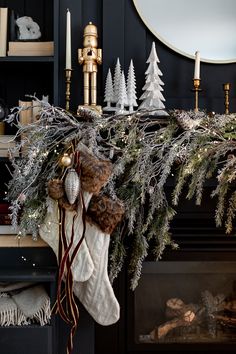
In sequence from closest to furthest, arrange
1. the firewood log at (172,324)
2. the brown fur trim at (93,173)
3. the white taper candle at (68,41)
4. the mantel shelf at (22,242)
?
the brown fur trim at (93,173) < the mantel shelf at (22,242) < the white taper candle at (68,41) < the firewood log at (172,324)

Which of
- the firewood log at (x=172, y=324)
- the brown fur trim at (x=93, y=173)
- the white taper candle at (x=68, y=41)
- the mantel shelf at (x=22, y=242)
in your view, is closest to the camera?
the brown fur trim at (x=93, y=173)

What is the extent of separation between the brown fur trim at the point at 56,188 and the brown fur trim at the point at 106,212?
0.13 metres

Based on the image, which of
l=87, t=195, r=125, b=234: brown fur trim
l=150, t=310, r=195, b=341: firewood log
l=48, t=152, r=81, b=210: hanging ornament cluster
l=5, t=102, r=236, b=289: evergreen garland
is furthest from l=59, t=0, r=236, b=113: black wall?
l=150, t=310, r=195, b=341: firewood log

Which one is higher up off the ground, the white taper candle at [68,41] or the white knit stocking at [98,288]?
the white taper candle at [68,41]

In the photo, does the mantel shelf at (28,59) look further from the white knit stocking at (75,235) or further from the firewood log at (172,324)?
the firewood log at (172,324)

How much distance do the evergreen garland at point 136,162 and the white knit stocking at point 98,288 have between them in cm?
8

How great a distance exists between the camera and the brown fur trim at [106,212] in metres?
1.80

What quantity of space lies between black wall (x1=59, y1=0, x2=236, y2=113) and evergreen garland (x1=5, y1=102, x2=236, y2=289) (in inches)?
14.0

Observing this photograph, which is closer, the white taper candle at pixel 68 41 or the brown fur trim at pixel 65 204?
the brown fur trim at pixel 65 204

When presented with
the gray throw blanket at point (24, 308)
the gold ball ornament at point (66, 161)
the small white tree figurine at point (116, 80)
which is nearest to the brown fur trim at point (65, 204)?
the gold ball ornament at point (66, 161)

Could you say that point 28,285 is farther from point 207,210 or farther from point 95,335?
point 207,210

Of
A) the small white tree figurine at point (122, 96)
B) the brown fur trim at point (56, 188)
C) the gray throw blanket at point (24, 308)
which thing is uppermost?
the small white tree figurine at point (122, 96)

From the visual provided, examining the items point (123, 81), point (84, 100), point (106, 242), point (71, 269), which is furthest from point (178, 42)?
point (71, 269)

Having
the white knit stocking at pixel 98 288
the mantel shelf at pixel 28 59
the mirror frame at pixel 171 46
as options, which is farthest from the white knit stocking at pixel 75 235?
the mirror frame at pixel 171 46
